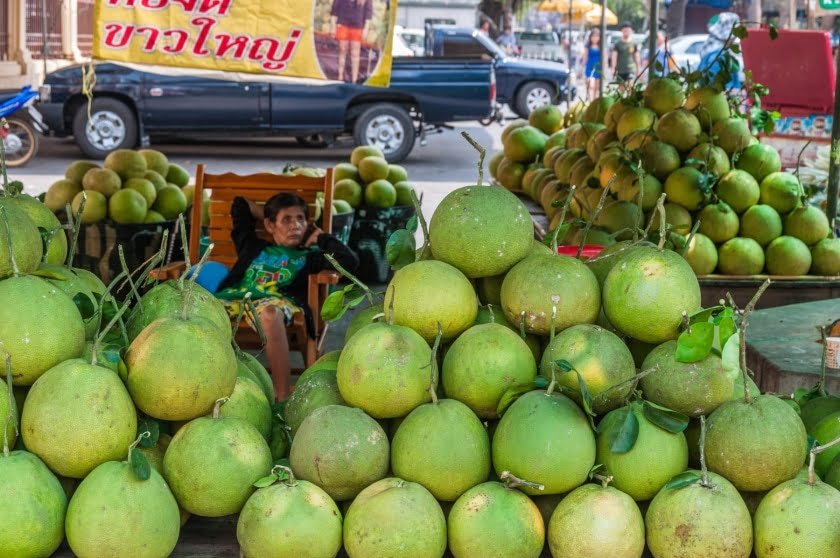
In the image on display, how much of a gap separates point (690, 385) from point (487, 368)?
41 centimetres

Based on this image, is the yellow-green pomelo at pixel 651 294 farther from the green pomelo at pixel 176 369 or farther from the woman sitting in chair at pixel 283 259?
the woman sitting in chair at pixel 283 259

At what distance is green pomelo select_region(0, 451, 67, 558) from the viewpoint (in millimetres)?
1742

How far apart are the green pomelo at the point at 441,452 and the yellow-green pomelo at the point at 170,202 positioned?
4400mm

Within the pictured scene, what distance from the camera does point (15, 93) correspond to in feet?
37.4

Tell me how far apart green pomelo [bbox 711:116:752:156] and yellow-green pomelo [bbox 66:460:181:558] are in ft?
13.0

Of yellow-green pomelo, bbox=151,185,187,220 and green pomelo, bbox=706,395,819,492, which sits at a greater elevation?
yellow-green pomelo, bbox=151,185,187,220

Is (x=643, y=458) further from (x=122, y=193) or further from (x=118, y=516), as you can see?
(x=122, y=193)

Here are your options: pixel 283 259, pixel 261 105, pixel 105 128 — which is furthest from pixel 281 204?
pixel 105 128

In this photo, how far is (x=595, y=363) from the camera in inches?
77.2

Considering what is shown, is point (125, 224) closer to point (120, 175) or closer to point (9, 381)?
point (120, 175)

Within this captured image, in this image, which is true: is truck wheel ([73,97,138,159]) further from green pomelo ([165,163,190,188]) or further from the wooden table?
the wooden table

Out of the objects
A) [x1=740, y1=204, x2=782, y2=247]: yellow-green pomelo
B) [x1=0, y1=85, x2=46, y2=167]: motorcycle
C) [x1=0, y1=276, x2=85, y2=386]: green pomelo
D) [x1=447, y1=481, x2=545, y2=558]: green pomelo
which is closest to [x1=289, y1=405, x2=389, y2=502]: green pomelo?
[x1=447, y1=481, x2=545, y2=558]: green pomelo

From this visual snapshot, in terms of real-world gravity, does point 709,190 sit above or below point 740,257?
above

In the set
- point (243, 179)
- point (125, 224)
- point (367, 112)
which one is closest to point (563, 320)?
point (243, 179)
